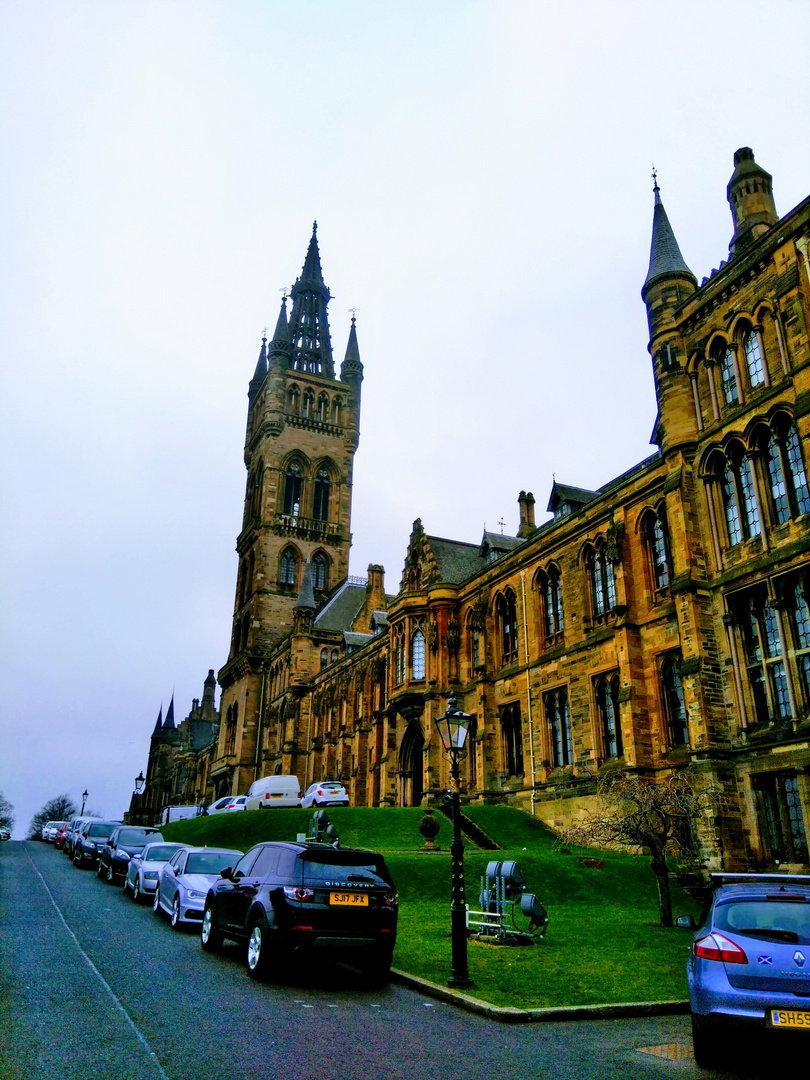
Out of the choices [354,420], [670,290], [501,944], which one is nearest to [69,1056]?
[501,944]

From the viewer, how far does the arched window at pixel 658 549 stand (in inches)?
1058

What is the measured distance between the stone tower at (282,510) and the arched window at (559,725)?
4046 cm

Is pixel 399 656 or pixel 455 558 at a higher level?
pixel 455 558

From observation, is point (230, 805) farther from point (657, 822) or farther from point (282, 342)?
point (282, 342)

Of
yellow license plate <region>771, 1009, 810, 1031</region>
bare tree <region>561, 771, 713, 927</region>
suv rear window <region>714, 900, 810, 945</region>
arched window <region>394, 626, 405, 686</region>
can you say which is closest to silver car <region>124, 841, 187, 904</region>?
bare tree <region>561, 771, 713, 927</region>

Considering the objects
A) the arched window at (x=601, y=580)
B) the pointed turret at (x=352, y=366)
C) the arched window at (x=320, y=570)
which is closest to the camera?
the arched window at (x=601, y=580)

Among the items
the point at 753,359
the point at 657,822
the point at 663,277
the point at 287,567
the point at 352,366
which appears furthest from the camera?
the point at 352,366

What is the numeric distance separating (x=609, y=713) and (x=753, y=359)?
12.7 meters

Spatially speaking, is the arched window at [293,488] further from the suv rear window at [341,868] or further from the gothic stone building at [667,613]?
the suv rear window at [341,868]

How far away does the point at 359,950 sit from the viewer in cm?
1052

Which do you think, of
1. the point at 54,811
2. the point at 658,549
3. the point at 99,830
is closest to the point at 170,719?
the point at 54,811

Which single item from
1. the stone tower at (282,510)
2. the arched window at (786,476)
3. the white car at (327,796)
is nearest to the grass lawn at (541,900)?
the white car at (327,796)

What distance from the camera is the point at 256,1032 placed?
7723 mm

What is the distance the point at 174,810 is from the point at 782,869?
42136mm
